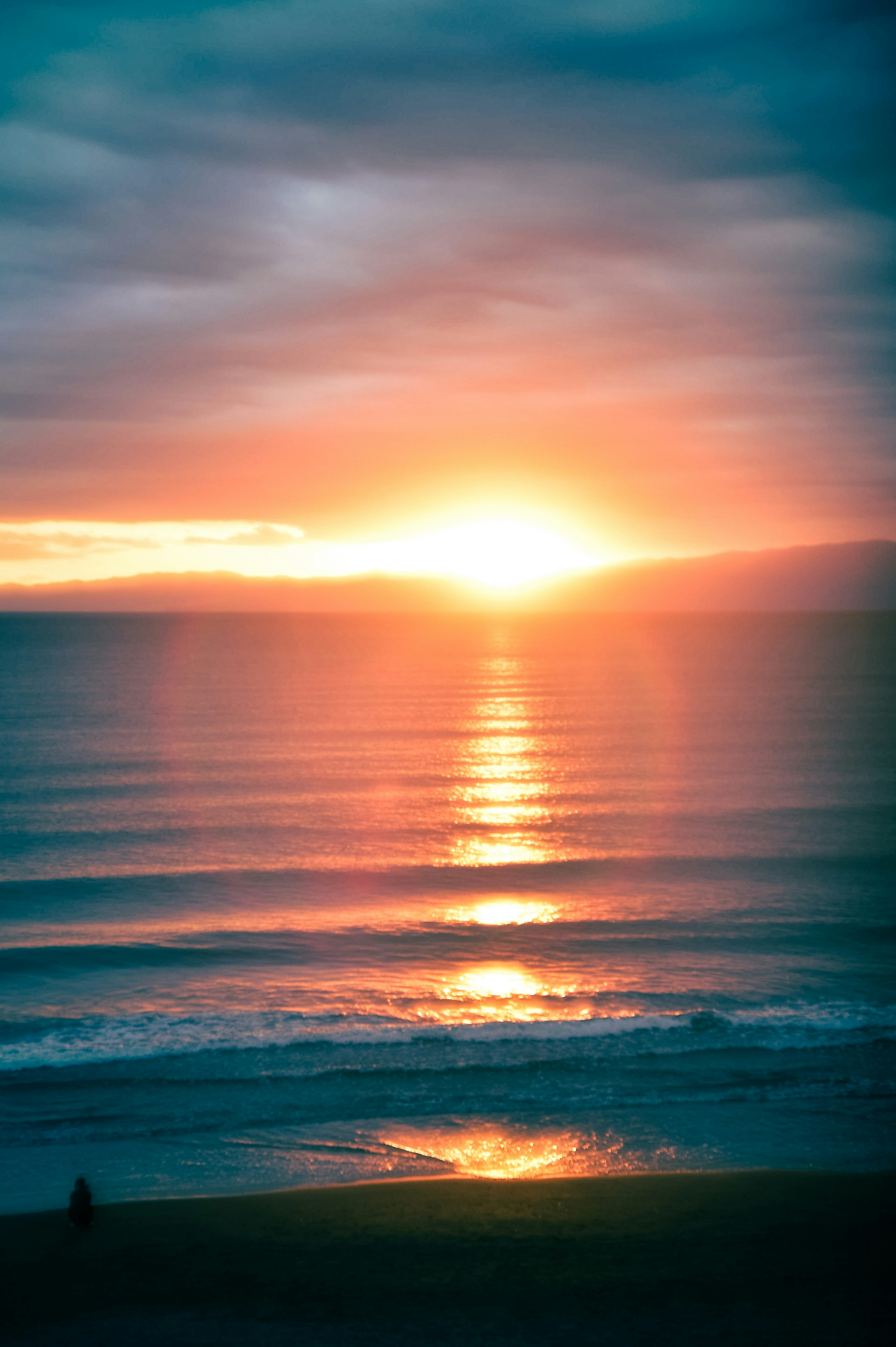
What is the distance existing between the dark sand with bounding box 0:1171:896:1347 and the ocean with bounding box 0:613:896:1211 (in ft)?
2.42

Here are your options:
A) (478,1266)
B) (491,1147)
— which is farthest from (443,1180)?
(478,1266)

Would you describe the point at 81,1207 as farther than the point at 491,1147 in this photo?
No

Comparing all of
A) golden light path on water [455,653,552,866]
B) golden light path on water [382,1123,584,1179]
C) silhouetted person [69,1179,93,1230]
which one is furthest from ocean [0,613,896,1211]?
silhouetted person [69,1179,93,1230]

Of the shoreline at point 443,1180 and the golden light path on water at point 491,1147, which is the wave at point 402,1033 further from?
the shoreline at point 443,1180

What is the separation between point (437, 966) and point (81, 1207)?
37.5 ft

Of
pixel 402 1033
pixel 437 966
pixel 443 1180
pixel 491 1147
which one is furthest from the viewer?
pixel 437 966

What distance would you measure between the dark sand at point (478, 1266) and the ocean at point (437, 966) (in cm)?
74

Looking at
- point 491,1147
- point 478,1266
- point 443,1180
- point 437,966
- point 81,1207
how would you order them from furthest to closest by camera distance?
point 437,966
point 491,1147
point 443,1180
point 81,1207
point 478,1266

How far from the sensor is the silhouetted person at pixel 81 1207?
33.3 feet

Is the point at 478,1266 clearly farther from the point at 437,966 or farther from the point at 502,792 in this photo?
the point at 502,792

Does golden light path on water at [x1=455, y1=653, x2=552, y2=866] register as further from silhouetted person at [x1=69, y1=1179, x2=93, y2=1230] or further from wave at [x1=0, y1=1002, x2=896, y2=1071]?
silhouetted person at [x1=69, y1=1179, x2=93, y2=1230]

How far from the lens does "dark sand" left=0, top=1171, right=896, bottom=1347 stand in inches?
338

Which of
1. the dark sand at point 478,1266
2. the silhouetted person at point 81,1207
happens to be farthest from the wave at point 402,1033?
the silhouetted person at point 81,1207

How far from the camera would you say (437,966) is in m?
20.8
